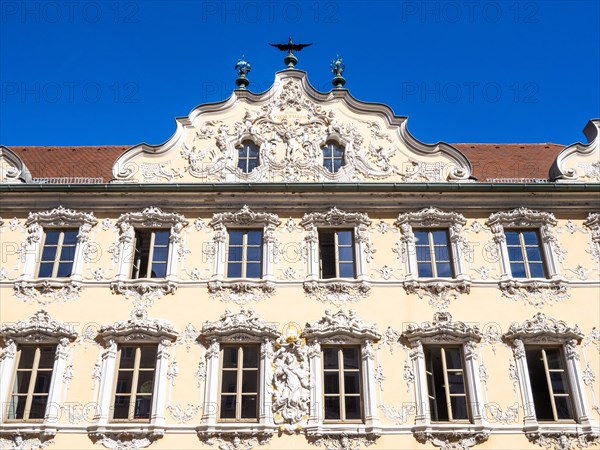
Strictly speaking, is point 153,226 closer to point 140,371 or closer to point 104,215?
point 104,215

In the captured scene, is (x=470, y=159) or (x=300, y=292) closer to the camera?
(x=300, y=292)

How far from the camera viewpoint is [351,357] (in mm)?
13906

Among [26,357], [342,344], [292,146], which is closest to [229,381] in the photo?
[342,344]

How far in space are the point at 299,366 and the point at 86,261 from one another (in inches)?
231

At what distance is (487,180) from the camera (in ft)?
55.2

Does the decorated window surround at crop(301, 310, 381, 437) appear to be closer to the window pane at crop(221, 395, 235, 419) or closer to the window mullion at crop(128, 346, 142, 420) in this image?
the window pane at crop(221, 395, 235, 419)

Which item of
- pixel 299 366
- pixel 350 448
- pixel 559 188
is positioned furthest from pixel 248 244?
pixel 559 188

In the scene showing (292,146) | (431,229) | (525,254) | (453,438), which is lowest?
(453,438)

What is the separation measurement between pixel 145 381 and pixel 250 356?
7.89 feet

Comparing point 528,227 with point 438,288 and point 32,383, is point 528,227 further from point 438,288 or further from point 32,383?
point 32,383

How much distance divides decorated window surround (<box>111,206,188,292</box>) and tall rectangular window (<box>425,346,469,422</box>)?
20.8ft

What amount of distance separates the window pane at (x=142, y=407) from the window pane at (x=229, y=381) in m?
1.63

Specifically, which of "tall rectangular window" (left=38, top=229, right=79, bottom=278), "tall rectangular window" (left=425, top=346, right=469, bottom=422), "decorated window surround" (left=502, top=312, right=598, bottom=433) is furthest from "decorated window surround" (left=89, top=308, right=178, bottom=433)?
"decorated window surround" (left=502, top=312, right=598, bottom=433)

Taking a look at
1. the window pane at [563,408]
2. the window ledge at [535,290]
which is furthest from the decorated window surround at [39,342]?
the window pane at [563,408]
